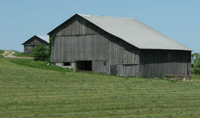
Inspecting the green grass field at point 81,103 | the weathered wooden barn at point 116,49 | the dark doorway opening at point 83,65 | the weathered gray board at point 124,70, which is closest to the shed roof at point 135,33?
the weathered wooden barn at point 116,49

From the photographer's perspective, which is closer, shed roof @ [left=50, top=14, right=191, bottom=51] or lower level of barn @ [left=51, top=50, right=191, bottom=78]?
lower level of barn @ [left=51, top=50, right=191, bottom=78]

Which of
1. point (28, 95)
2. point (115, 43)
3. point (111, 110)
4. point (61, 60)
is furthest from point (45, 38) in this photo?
point (111, 110)

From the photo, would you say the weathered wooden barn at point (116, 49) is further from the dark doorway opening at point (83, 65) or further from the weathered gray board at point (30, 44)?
the weathered gray board at point (30, 44)

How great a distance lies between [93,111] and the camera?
20.2m

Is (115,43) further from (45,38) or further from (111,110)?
(45,38)

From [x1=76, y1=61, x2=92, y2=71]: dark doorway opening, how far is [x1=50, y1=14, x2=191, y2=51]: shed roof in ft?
19.4

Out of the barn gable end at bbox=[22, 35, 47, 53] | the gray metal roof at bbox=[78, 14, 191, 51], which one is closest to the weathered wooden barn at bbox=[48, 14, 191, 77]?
the gray metal roof at bbox=[78, 14, 191, 51]

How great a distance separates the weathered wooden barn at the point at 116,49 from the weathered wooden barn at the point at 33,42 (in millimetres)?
33047

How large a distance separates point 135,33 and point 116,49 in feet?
17.8

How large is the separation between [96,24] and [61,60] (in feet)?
25.6

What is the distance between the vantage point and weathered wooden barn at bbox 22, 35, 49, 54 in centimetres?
8887

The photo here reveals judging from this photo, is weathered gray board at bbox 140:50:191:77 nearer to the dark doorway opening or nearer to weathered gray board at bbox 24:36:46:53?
the dark doorway opening

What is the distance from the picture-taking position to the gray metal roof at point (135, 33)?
162 feet

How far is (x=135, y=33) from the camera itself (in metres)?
53.5
